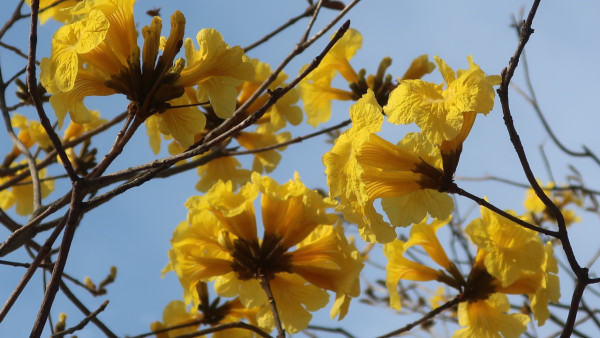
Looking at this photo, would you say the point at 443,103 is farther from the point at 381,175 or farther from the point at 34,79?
the point at 34,79

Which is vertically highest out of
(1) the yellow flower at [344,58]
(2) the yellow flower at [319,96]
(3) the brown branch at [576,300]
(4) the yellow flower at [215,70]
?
(1) the yellow flower at [344,58]

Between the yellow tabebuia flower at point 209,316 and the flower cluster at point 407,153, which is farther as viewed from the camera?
the yellow tabebuia flower at point 209,316

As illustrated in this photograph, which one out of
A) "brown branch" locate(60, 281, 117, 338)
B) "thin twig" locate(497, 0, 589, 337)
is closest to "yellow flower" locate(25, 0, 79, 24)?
"brown branch" locate(60, 281, 117, 338)

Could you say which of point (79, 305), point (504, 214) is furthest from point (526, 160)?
point (79, 305)

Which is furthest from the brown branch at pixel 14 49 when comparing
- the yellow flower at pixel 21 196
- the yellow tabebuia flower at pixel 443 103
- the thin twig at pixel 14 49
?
the yellow tabebuia flower at pixel 443 103

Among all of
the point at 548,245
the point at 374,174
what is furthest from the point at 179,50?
the point at 548,245

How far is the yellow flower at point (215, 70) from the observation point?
239cm

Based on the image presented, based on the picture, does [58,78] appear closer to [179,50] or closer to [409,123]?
[179,50]

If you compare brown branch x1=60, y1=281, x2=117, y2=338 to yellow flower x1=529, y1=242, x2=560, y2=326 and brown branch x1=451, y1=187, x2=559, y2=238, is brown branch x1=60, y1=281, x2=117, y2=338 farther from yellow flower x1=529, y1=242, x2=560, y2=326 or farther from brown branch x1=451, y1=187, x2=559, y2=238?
yellow flower x1=529, y1=242, x2=560, y2=326

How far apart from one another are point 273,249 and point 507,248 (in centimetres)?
107

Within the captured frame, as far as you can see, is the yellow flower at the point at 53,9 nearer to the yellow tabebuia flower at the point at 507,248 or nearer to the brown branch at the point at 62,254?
the brown branch at the point at 62,254

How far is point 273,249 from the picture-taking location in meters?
3.11

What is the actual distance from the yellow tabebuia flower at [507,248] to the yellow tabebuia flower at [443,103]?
38.5 inches

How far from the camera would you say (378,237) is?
223 centimetres
